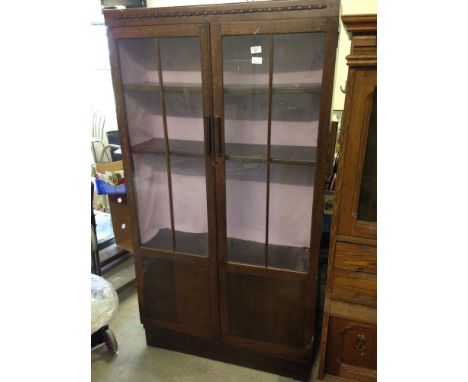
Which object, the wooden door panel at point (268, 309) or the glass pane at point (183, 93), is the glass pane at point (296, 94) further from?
the wooden door panel at point (268, 309)

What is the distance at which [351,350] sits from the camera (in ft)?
3.68

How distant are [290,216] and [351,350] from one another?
2.00ft

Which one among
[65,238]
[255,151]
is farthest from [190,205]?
[65,238]

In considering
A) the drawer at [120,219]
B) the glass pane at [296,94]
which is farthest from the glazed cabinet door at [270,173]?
the drawer at [120,219]

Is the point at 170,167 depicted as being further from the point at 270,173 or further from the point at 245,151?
the point at 270,173

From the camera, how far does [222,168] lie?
1.44 meters

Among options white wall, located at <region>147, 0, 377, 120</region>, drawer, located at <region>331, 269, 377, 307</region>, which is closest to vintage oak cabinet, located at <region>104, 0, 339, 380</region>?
drawer, located at <region>331, 269, 377, 307</region>

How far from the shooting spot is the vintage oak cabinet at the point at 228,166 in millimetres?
1288

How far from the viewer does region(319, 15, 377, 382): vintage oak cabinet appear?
2.81 ft

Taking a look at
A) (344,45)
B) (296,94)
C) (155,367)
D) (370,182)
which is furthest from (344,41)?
(155,367)

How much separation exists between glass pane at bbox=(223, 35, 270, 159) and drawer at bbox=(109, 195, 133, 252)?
118 centimetres

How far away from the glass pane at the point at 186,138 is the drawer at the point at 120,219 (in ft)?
2.55
